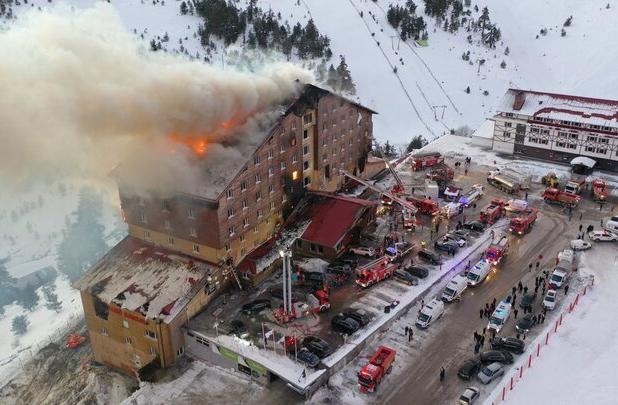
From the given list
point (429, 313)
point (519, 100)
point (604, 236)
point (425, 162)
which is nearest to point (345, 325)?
point (429, 313)

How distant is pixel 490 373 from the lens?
38219mm

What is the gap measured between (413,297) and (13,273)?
5892 cm

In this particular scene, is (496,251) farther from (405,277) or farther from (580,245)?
(405,277)

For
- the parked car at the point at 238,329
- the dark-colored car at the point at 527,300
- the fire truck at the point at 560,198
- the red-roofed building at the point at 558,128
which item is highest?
the red-roofed building at the point at 558,128

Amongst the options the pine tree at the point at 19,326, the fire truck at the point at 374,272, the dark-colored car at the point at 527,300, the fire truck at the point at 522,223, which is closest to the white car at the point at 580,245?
the fire truck at the point at 522,223

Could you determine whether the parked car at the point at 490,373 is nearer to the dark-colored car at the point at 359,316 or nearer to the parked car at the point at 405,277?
the dark-colored car at the point at 359,316

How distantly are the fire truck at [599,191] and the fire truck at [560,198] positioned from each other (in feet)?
7.99

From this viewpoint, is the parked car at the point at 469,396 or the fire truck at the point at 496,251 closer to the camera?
the parked car at the point at 469,396

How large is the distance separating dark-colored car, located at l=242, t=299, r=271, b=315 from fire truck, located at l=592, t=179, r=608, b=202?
1523 inches

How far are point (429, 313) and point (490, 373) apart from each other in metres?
6.76

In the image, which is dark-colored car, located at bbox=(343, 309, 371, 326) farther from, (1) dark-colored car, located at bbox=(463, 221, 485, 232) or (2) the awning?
(2) the awning

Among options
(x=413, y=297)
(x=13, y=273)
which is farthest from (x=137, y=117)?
(x=13, y=273)

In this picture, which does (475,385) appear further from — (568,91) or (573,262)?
(568,91)

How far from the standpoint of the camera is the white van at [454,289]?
4659cm
